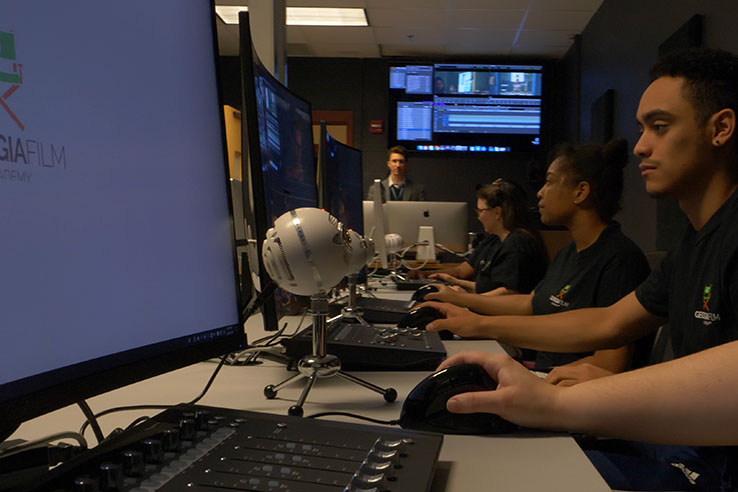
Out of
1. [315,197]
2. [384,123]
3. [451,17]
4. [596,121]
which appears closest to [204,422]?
[315,197]

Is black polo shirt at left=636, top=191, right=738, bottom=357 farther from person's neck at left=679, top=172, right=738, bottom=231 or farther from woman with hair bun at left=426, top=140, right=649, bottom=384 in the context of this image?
woman with hair bun at left=426, top=140, right=649, bottom=384

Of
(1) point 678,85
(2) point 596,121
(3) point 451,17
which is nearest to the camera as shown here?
(1) point 678,85

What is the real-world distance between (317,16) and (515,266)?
325 cm

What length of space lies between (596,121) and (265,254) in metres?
4.35

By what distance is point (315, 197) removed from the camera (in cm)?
137

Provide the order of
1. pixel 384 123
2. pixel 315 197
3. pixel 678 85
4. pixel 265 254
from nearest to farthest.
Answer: pixel 265 254
pixel 678 85
pixel 315 197
pixel 384 123

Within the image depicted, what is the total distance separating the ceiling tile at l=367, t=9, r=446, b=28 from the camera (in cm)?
476

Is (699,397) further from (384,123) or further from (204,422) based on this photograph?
(384,123)

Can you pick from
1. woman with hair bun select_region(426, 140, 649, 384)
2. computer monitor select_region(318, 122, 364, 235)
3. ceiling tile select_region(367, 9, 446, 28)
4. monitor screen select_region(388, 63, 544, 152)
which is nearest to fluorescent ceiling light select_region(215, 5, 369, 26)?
ceiling tile select_region(367, 9, 446, 28)

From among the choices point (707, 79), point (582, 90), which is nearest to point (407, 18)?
point (582, 90)

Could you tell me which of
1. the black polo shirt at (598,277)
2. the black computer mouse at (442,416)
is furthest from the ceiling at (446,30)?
the black computer mouse at (442,416)

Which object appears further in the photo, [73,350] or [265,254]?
[265,254]

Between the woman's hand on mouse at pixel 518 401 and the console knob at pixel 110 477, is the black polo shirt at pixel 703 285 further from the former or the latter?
the console knob at pixel 110 477

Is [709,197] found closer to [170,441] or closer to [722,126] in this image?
[722,126]
